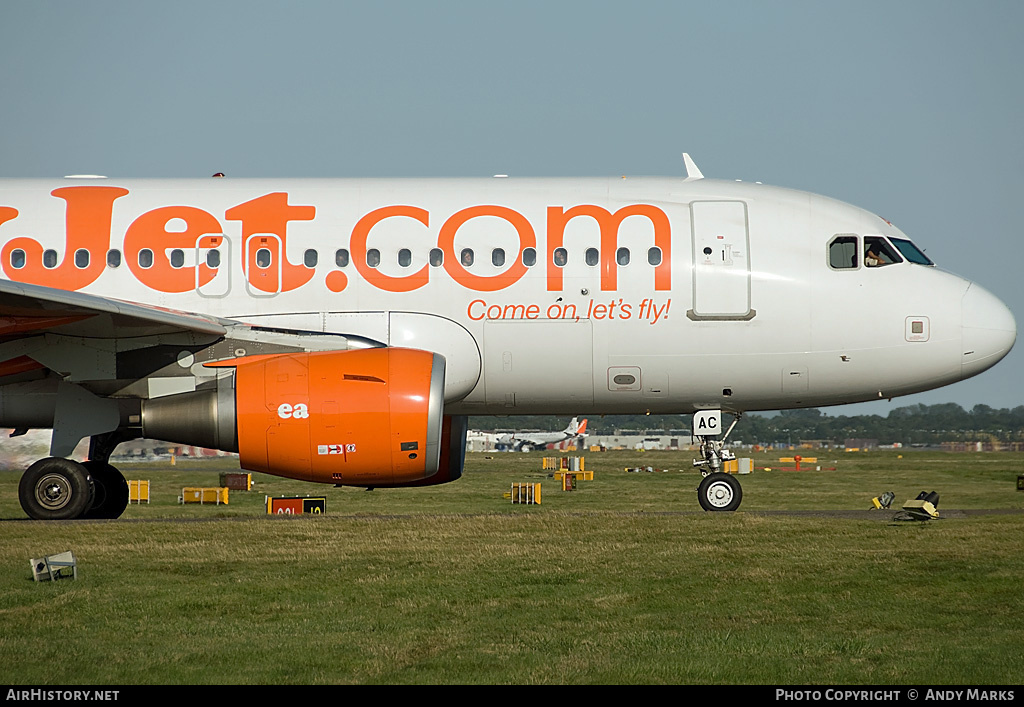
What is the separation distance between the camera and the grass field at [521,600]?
7871mm

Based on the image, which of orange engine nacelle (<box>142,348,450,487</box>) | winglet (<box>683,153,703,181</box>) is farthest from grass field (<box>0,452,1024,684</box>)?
winglet (<box>683,153,703,181</box>)

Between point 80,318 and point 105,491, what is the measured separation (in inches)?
139

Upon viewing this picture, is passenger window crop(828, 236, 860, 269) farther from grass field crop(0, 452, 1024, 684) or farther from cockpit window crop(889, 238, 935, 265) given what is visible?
grass field crop(0, 452, 1024, 684)

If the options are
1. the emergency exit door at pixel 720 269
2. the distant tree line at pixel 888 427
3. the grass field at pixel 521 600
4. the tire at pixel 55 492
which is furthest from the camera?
the distant tree line at pixel 888 427

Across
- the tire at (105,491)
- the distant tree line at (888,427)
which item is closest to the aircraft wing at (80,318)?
the tire at (105,491)

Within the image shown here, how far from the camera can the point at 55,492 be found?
1622cm

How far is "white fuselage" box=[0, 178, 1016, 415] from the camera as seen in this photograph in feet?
53.9

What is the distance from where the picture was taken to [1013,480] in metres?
42.2

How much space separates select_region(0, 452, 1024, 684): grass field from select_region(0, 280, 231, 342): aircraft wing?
2.57 metres

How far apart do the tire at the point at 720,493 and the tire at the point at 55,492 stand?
357 inches

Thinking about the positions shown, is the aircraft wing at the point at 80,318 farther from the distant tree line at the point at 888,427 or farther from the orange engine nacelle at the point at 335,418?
the distant tree line at the point at 888,427

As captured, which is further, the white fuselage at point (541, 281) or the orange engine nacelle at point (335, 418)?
the white fuselage at point (541, 281)

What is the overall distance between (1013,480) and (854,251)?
29069 mm

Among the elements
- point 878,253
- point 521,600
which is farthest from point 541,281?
point 521,600
